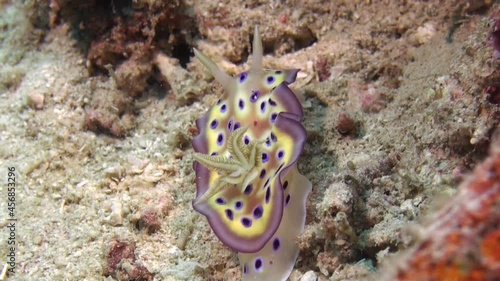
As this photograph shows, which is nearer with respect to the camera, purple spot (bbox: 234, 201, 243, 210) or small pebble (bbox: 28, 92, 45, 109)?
purple spot (bbox: 234, 201, 243, 210)

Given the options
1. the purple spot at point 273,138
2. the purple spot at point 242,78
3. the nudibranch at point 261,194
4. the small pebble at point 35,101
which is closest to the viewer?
the nudibranch at point 261,194

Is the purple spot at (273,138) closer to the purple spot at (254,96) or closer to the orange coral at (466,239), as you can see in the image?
the purple spot at (254,96)

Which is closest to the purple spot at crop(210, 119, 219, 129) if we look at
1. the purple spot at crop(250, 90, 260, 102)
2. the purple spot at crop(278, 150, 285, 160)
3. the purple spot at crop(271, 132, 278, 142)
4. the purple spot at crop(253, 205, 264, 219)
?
the purple spot at crop(250, 90, 260, 102)

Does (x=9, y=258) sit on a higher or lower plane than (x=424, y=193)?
lower

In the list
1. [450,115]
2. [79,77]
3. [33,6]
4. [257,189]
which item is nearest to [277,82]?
[257,189]

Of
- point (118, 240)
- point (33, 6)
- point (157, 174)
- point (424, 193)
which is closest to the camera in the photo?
point (424, 193)

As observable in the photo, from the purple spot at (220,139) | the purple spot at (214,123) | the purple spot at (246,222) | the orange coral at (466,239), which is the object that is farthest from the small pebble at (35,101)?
the orange coral at (466,239)

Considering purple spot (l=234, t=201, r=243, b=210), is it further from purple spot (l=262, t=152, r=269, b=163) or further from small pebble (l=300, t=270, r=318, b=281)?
small pebble (l=300, t=270, r=318, b=281)

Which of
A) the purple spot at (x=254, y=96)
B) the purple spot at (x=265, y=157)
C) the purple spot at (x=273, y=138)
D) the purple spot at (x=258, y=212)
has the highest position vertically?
the purple spot at (x=254, y=96)

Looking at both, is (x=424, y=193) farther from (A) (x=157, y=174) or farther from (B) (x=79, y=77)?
(B) (x=79, y=77)
